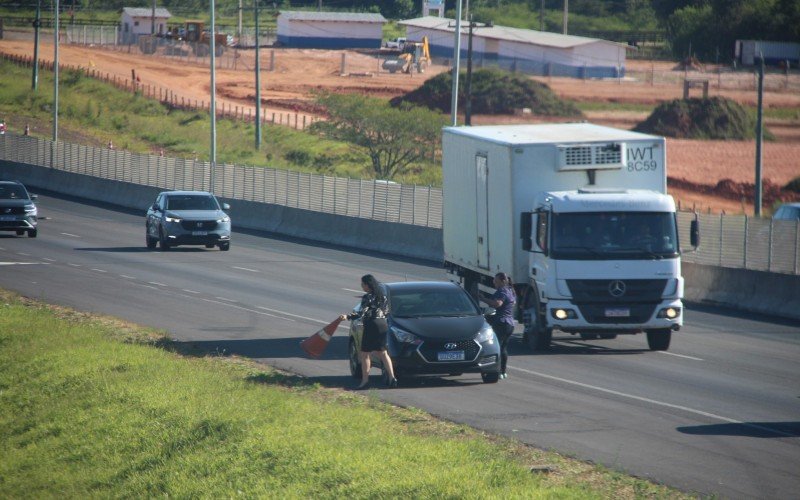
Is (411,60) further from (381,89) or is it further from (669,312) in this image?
(669,312)

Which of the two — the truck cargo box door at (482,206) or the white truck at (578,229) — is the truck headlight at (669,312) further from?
the truck cargo box door at (482,206)

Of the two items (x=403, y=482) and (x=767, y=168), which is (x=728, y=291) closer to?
(x=403, y=482)

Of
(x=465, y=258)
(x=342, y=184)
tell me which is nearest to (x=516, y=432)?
(x=465, y=258)

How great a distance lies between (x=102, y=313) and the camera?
2550cm

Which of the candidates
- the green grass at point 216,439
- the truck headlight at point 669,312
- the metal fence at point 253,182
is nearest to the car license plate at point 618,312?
the truck headlight at point 669,312

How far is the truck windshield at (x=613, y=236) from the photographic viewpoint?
21031mm

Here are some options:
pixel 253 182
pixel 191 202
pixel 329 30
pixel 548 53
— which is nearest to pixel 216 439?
pixel 191 202

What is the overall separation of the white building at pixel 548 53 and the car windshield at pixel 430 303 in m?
92.8

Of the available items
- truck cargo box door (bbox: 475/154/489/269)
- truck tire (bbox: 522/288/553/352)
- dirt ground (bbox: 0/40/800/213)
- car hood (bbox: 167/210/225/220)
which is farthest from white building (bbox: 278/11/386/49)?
truck tire (bbox: 522/288/553/352)

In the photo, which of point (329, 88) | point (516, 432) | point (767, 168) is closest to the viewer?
point (516, 432)

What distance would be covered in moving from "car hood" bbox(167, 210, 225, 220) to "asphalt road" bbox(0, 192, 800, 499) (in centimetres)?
119

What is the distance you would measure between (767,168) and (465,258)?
2135 inches

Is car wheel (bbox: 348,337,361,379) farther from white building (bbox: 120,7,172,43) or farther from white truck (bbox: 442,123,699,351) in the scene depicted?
white building (bbox: 120,7,172,43)

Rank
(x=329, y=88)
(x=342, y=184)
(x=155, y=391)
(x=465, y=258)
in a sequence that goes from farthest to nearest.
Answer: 1. (x=329, y=88)
2. (x=342, y=184)
3. (x=465, y=258)
4. (x=155, y=391)
